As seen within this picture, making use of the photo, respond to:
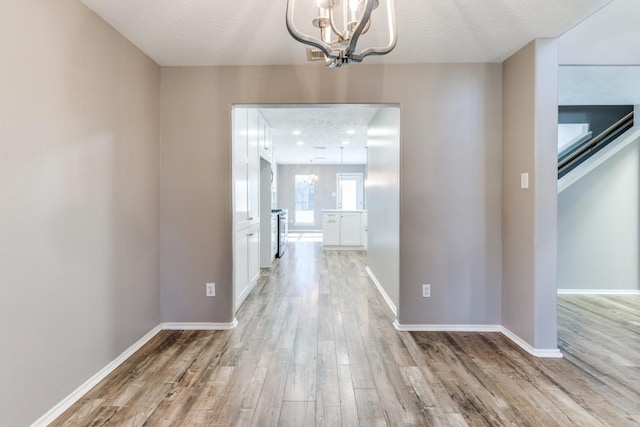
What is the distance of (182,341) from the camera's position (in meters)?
2.60

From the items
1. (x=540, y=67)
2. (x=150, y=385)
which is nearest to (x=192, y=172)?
(x=150, y=385)

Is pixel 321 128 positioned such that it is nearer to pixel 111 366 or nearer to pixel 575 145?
pixel 575 145

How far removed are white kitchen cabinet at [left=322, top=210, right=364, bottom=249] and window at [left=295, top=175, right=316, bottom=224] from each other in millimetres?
4253

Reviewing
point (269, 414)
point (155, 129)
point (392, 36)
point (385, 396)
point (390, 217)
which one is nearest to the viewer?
point (392, 36)

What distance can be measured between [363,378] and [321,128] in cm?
440

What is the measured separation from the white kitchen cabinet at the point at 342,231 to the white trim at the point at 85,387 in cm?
515

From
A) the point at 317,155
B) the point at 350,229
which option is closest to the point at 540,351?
the point at 350,229

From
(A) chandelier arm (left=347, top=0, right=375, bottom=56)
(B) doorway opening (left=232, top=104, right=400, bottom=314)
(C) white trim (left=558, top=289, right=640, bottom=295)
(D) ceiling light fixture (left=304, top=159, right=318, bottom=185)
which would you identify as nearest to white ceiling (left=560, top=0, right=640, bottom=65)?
(B) doorway opening (left=232, top=104, right=400, bottom=314)

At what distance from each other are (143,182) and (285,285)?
2.42 metres

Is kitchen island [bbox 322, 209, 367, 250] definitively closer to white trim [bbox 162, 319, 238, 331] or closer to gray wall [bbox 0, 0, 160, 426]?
white trim [bbox 162, 319, 238, 331]

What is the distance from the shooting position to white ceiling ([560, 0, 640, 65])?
2.17 metres

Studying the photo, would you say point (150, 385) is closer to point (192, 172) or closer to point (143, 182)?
point (143, 182)

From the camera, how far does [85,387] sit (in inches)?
74.2

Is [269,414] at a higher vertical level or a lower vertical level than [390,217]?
lower
